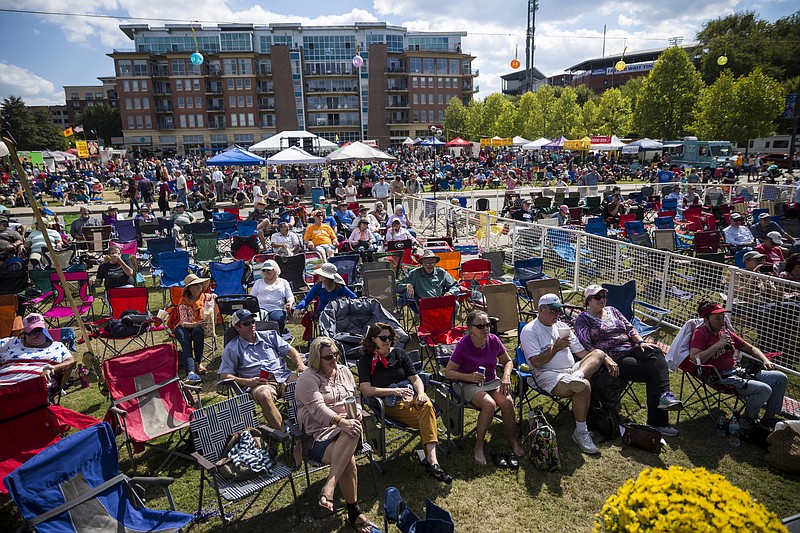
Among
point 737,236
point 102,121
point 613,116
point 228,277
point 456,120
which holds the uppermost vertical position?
point 102,121

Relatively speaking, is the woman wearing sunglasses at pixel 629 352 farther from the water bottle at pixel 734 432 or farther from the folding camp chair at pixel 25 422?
the folding camp chair at pixel 25 422

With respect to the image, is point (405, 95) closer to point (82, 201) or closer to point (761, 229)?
point (82, 201)

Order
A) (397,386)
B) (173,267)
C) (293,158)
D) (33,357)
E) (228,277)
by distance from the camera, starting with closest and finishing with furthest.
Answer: (397,386) → (33,357) → (228,277) → (173,267) → (293,158)

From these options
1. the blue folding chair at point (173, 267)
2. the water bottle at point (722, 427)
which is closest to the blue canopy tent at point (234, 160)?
the blue folding chair at point (173, 267)

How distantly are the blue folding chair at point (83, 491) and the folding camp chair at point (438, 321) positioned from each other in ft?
11.0

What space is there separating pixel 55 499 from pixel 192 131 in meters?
83.0

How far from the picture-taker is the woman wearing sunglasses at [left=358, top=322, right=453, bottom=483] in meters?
4.34

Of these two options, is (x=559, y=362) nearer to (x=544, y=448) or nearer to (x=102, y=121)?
(x=544, y=448)

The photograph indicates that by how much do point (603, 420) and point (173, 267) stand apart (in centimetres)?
752

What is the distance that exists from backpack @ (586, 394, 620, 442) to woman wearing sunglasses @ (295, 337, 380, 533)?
2.42m

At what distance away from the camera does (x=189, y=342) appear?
251 inches

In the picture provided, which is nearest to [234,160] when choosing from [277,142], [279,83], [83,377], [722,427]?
[277,142]

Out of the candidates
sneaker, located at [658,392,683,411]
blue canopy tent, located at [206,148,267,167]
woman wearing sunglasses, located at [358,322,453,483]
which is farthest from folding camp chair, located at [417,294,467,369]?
blue canopy tent, located at [206,148,267,167]

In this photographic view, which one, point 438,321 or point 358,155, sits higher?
Answer: point 358,155
